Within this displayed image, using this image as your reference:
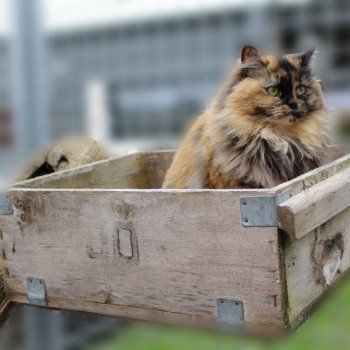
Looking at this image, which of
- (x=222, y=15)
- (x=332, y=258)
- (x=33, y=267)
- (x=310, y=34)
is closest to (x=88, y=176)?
(x=33, y=267)

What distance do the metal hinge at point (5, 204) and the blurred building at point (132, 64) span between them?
1.72 feet

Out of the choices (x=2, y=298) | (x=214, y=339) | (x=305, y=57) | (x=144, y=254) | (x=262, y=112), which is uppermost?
(x=305, y=57)

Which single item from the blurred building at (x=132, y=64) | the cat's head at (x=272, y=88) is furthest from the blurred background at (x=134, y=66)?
the cat's head at (x=272, y=88)

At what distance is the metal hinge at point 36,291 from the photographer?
1.33 meters

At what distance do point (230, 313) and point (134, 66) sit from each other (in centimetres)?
184

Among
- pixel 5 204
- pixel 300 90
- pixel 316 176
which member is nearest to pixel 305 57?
pixel 300 90

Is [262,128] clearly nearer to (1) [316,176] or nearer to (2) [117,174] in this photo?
(1) [316,176]

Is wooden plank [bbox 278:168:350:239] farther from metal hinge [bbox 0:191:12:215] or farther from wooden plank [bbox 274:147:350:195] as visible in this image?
metal hinge [bbox 0:191:12:215]

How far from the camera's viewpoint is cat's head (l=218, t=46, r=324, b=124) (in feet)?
4.52

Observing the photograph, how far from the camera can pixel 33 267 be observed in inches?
52.6

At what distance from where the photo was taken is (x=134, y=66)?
2809 mm

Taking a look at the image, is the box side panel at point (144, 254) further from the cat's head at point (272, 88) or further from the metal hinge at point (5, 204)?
the cat's head at point (272, 88)

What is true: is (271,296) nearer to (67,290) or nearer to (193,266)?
(193,266)

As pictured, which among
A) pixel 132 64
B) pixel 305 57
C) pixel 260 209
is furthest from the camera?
pixel 132 64
